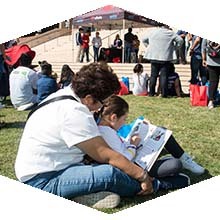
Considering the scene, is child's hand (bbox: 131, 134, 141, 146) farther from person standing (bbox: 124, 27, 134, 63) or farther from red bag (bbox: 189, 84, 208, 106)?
person standing (bbox: 124, 27, 134, 63)

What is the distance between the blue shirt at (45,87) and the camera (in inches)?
185

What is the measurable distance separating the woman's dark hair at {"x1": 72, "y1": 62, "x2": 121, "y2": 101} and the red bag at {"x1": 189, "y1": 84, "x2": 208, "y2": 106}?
9.50 ft

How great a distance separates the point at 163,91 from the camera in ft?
18.4

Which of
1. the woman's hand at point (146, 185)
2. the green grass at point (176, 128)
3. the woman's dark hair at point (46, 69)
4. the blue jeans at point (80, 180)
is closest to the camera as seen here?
the blue jeans at point (80, 180)

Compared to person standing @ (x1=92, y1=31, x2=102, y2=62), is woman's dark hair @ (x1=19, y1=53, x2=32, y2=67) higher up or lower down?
lower down

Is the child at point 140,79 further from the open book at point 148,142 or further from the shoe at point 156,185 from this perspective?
the shoe at point 156,185

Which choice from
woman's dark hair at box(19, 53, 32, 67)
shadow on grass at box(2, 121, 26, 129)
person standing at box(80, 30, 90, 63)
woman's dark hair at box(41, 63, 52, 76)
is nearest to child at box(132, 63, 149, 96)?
person standing at box(80, 30, 90, 63)

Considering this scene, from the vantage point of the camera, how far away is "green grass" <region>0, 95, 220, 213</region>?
327 cm

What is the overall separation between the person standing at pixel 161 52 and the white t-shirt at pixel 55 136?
3069 millimetres

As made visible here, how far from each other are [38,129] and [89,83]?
344mm

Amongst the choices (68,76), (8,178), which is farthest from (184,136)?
(8,178)

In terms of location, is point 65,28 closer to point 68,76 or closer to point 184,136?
point 68,76

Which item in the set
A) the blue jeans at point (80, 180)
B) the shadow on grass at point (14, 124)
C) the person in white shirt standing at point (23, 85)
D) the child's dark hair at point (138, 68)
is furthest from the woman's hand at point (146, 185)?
the child's dark hair at point (138, 68)

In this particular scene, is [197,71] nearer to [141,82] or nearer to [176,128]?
[141,82]
